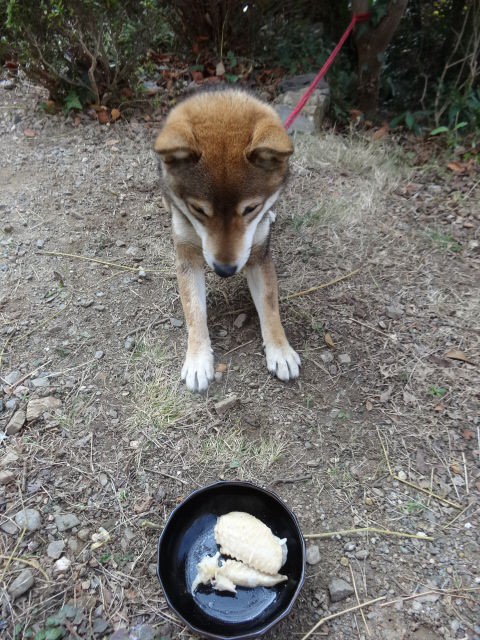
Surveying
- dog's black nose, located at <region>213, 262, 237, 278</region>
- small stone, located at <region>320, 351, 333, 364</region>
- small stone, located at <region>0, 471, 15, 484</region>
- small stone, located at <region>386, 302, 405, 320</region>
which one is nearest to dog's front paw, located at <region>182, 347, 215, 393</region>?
dog's black nose, located at <region>213, 262, 237, 278</region>

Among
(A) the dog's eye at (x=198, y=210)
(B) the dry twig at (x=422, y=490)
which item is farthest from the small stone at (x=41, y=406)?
(B) the dry twig at (x=422, y=490)

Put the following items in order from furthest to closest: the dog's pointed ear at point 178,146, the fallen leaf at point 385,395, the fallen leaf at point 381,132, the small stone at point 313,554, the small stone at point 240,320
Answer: the fallen leaf at point 381,132 < the small stone at point 240,320 < the fallen leaf at point 385,395 < the dog's pointed ear at point 178,146 < the small stone at point 313,554

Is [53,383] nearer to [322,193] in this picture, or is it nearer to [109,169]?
[109,169]

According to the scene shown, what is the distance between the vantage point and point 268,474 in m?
2.48

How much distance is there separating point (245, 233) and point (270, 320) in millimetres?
696

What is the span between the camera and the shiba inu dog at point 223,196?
2328mm

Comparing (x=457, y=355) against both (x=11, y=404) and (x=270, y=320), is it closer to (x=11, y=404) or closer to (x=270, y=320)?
(x=270, y=320)

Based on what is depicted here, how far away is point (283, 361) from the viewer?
2.90 meters

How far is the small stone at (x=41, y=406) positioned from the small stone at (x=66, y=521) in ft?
2.05

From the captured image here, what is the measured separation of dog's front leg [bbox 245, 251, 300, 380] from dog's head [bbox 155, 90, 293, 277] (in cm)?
45

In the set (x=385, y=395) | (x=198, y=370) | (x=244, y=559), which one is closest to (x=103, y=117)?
(x=198, y=370)

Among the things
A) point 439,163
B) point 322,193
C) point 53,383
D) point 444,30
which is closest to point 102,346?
point 53,383

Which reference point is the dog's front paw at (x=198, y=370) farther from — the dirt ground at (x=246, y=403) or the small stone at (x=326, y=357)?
the small stone at (x=326, y=357)

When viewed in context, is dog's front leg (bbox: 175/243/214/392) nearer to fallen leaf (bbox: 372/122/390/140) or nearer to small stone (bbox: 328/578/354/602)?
small stone (bbox: 328/578/354/602)
